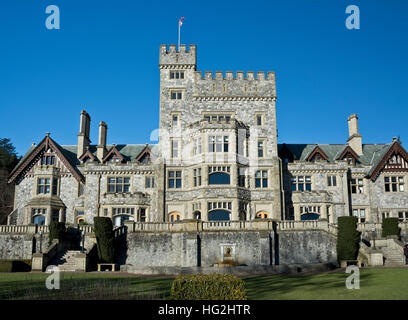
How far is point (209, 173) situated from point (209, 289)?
25.3 m

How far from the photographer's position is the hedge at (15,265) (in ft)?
87.5

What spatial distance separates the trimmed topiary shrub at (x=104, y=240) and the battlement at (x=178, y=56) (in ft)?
62.5

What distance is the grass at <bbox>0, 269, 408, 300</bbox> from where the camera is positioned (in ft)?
48.8

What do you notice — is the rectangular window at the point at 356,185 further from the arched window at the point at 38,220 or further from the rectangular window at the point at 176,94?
the arched window at the point at 38,220

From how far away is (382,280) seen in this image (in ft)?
63.8

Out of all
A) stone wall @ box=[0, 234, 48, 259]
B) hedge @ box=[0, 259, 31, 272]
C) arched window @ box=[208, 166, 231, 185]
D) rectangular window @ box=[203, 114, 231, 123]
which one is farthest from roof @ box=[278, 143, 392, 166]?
hedge @ box=[0, 259, 31, 272]

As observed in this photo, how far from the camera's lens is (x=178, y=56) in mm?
41938

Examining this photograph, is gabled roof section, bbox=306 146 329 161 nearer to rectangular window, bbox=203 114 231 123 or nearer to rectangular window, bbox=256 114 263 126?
rectangular window, bbox=256 114 263 126

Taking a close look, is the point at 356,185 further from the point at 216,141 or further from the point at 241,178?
the point at 216,141

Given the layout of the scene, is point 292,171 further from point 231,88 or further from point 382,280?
point 382,280

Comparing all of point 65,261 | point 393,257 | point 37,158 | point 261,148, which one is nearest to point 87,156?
point 37,158

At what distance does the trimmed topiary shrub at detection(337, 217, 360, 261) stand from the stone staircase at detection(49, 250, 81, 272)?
60.0 ft
